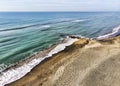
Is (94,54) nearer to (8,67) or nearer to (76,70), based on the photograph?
(76,70)

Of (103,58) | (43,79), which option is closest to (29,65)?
(43,79)

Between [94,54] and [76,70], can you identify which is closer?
[76,70]

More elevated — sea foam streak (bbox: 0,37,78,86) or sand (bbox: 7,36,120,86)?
sand (bbox: 7,36,120,86)

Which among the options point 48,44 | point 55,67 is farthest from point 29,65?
point 48,44

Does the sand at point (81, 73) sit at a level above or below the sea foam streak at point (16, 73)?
above

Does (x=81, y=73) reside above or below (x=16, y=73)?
above

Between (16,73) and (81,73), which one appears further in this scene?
(16,73)

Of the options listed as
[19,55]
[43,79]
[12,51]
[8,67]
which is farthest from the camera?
[12,51]

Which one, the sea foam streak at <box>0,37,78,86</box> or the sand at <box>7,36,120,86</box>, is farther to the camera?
the sea foam streak at <box>0,37,78,86</box>

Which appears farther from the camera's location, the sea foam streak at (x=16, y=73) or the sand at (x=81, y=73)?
the sea foam streak at (x=16, y=73)

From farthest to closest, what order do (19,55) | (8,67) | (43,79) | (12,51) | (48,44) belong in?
(48,44)
(12,51)
(19,55)
(8,67)
(43,79)

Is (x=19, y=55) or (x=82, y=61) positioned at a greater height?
(x=82, y=61)
